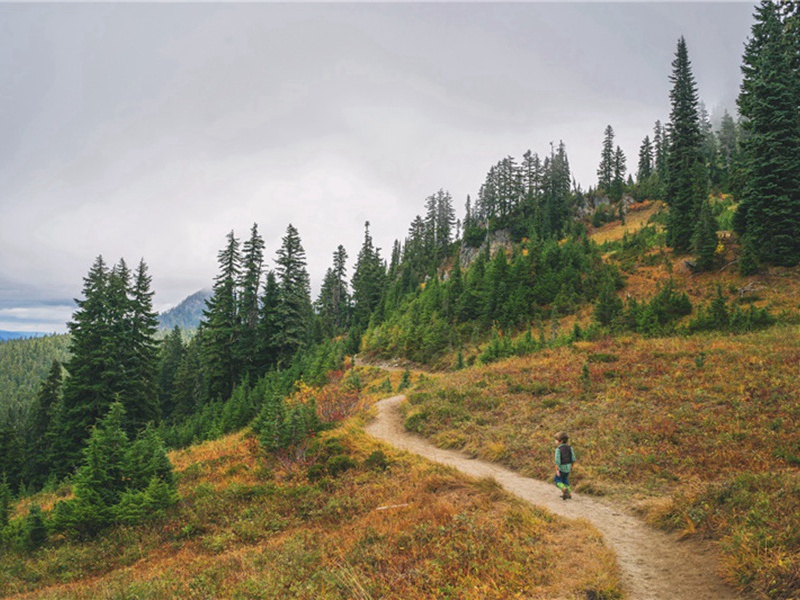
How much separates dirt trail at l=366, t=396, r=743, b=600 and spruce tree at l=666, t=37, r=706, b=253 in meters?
28.6

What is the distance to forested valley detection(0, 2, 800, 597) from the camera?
11844mm

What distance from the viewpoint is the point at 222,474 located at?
13.9 m

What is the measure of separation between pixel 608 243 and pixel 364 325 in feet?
113

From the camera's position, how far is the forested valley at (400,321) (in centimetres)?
1184

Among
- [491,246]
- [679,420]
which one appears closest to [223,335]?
[679,420]

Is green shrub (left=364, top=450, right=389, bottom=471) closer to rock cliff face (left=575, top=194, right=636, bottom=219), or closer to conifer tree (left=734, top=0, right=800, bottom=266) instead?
conifer tree (left=734, top=0, right=800, bottom=266)

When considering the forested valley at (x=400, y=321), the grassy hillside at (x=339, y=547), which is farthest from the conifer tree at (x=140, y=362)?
the grassy hillside at (x=339, y=547)

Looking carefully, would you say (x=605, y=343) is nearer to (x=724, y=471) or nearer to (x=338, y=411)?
(x=724, y=471)

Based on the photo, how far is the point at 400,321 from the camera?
45656 millimetres

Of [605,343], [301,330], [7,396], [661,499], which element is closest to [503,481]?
[661,499]

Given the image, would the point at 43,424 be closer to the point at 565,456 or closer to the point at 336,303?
the point at 336,303

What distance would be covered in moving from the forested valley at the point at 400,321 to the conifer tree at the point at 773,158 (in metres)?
0.11

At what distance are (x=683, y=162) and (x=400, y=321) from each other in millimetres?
32714

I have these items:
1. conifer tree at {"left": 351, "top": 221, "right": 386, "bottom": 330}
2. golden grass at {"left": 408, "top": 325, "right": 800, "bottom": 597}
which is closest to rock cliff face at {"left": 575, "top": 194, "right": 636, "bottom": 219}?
conifer tree at {"left": 351, "top": 221, "right": 386, "bottom": 330}
